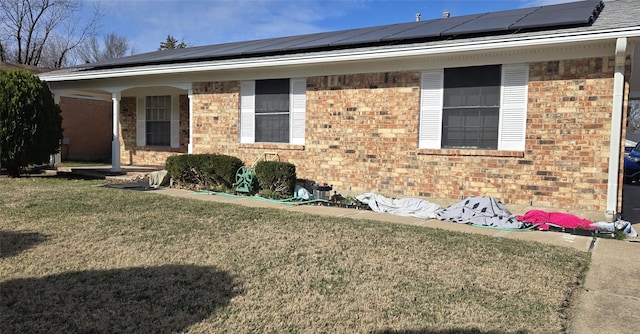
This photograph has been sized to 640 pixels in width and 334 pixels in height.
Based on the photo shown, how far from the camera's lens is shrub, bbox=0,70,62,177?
1067 centimetres

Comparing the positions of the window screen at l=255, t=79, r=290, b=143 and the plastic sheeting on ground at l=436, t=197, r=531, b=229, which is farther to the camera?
the window screen at l=255, t=79, r=290, b=143

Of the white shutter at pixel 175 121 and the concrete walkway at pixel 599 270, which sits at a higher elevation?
the white shutter at pixel 175 121

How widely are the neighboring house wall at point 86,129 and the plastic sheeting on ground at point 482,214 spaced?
657 inches

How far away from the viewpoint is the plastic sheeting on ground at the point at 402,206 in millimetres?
7984

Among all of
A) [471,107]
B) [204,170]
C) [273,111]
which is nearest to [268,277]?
[471,107]

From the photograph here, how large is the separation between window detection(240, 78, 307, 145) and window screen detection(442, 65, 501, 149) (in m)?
3.33

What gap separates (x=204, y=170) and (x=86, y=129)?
38.4 ft

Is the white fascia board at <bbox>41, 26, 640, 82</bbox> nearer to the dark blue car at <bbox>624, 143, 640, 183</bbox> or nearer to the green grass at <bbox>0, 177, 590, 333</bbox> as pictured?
the green grass at <bbox>0, 177, 590, 333</bbox>

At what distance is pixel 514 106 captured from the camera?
7.92 metres

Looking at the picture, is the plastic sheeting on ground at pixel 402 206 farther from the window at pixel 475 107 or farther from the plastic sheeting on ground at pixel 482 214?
the window at pixel 475 107

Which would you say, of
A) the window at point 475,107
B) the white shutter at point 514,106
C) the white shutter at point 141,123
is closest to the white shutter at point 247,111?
the window at point 475,107

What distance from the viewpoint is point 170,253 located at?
492cm

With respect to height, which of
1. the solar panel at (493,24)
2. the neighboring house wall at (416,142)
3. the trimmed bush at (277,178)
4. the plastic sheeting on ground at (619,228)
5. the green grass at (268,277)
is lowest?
the green grass at (268,277)

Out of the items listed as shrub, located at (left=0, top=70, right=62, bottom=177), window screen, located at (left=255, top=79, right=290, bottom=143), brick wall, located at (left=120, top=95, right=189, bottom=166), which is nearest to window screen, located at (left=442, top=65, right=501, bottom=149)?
window screen, located at (left=255, top=79, right=290, bottom=143)
